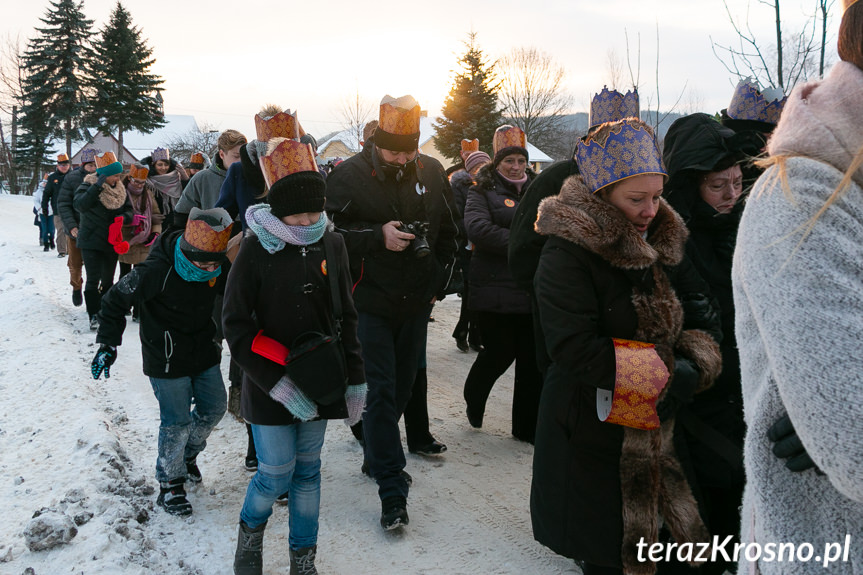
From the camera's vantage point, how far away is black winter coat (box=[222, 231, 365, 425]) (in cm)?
316

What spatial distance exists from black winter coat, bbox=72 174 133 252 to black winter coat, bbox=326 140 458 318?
18.3 feet

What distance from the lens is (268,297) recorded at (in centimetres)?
326

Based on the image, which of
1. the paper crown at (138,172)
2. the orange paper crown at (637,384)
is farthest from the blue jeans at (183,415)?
the paper crown at (138,172)

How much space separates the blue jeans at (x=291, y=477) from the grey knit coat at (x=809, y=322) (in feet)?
7.93

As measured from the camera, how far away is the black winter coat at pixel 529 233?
3264 millimetres

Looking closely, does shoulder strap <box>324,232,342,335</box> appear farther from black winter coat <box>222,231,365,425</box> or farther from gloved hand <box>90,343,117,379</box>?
gloved hand <box>90,343,117,379</box>

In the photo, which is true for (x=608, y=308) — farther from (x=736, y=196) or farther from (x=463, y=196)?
(x=463, y=196)

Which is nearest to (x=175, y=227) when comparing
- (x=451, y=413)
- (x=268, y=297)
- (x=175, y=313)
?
(x=175, y=313)

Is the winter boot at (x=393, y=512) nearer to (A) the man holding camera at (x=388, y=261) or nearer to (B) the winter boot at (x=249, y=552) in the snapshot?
(A) the man holding camera at (x=388, y=261)

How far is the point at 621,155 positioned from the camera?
2.56 metres

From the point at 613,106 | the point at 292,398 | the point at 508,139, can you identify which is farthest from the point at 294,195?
the point at 508,139

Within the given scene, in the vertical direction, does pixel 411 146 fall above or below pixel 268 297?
above

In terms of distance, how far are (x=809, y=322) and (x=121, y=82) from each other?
50325mm

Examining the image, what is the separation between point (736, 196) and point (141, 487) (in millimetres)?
3974
